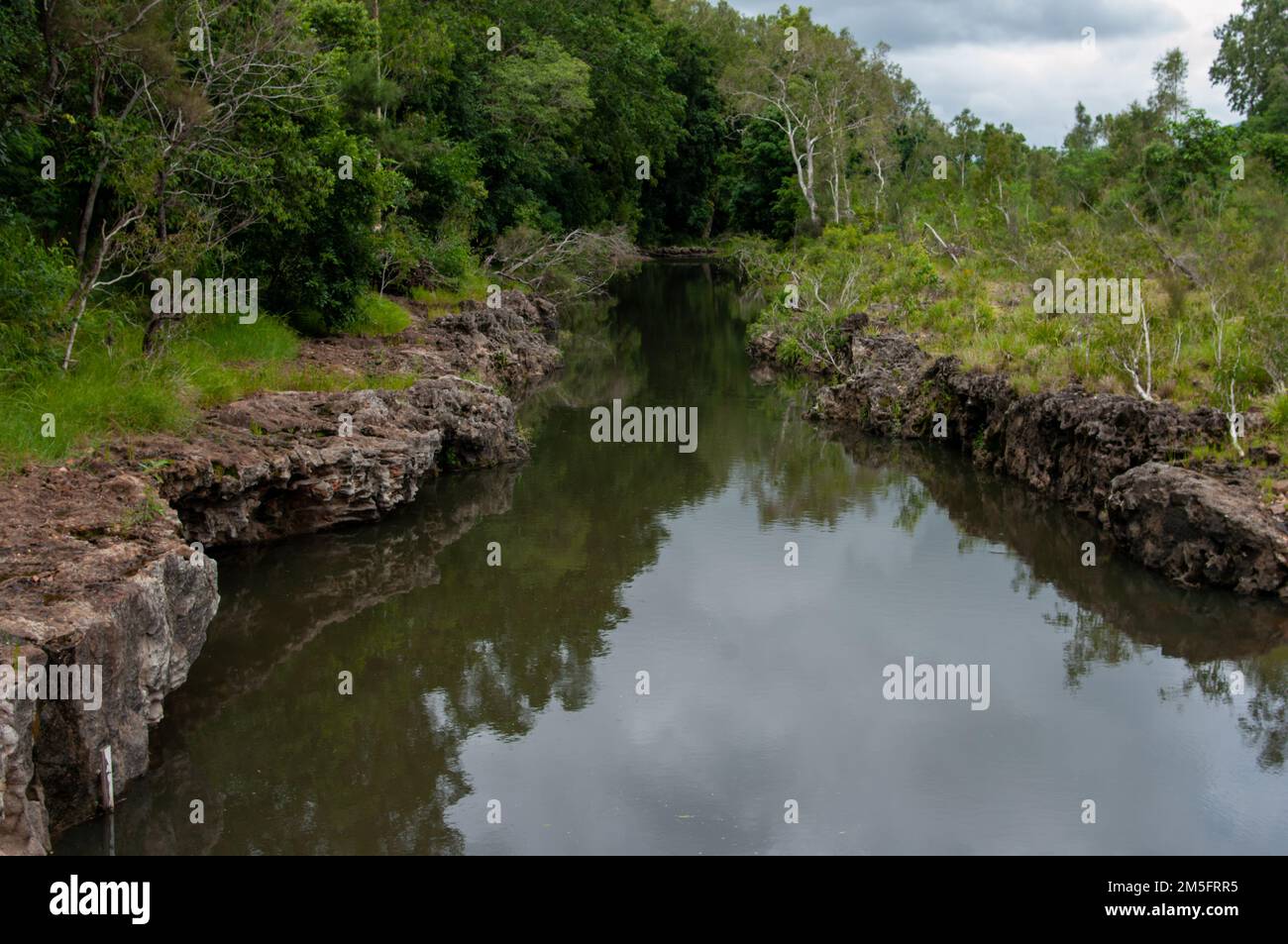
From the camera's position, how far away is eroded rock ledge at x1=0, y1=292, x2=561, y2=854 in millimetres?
8180

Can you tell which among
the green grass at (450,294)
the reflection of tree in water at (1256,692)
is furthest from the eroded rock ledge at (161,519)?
the reflection of tree in water at (1256,692)

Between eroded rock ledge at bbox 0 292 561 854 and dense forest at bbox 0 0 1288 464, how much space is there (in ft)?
2.92

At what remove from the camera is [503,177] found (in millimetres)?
38094

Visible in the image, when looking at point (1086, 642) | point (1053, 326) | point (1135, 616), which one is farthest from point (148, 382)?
point (1053, 326)

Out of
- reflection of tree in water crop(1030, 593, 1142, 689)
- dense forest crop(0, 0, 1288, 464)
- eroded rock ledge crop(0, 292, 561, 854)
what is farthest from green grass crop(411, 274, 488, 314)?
reflection of tree in water crop(1030, 593, 1142, 689)

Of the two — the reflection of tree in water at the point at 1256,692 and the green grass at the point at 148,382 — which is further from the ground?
the green grass at the point at 148,382

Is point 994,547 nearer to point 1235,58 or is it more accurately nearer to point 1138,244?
point 1138,244

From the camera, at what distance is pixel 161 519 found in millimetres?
10734

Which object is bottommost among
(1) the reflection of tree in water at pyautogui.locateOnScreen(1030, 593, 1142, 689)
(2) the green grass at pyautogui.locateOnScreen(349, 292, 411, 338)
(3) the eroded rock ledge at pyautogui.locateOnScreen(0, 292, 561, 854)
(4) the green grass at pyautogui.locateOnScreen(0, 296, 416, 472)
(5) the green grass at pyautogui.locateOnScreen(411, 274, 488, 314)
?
(1) the reflection of tree in water at pyautogui.locateOnScreen(1030, 593, 1142, 689)

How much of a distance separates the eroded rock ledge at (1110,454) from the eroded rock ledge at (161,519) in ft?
26.5

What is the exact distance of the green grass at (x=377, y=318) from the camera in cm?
2283

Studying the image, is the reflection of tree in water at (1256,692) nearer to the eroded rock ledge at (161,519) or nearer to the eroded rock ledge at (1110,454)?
the eroded rock ledge at (1110,454)

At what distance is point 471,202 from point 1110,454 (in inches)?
770

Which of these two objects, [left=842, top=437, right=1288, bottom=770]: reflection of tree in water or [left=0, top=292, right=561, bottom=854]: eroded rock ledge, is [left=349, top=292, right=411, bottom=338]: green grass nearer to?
[left=0, top=292, right=561, bottom=854]: eroded rock ledge
